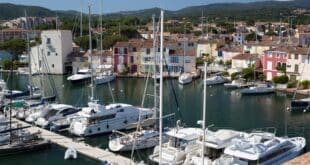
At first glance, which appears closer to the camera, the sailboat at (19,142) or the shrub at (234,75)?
the sailboat at (19,142)

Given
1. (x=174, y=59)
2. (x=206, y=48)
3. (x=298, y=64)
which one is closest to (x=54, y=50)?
(x=174, y=59)

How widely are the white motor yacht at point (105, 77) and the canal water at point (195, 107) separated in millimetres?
773

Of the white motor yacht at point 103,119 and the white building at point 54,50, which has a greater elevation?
the white building at point 54,50

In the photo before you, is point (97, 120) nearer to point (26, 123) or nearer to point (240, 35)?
point (26, 123)

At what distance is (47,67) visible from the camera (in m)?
58.2

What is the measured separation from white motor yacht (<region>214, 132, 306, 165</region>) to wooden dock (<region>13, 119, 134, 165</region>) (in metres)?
4.38

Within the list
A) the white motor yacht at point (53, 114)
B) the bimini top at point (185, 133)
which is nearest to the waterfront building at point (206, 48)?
the white motor yacht at point (53, 114)

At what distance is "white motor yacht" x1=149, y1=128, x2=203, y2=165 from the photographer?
20688mm

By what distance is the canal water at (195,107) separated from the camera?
24.3 metres

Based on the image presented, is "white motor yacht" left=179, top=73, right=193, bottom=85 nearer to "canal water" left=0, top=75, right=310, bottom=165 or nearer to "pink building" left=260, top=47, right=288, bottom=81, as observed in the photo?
"canal water" left=0, top=75, right=310, bottom=165

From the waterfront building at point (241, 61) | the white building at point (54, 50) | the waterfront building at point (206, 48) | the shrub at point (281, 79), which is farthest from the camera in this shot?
the waterfront building at point (206, 48)

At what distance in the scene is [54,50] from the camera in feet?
193

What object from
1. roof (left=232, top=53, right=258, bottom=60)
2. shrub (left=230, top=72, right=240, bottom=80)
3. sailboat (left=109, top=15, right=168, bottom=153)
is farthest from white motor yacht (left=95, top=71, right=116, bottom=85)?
sailboat (left=109, top=15, right=168, bottom=153)

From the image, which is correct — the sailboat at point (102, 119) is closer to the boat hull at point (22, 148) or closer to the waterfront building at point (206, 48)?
the boat hull at point (22, 148)
